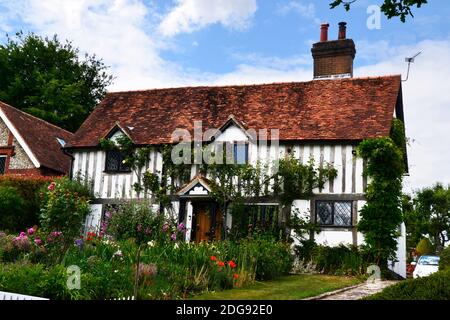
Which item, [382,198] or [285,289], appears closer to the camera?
[285,289]

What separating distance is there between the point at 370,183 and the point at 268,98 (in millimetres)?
5940

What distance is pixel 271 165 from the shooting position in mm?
18984

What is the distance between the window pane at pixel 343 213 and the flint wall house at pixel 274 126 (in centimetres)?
3

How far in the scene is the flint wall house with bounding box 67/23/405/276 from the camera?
18281mm

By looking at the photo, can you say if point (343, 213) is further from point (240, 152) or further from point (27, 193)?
point (27, 193)

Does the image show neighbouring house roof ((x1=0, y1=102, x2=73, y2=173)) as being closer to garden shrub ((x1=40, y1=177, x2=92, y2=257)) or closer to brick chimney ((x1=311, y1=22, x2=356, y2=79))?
brick chimney ((x1=311, y1=22, x2=356, y2=79))

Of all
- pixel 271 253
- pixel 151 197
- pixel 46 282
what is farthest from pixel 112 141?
pixel 46 282

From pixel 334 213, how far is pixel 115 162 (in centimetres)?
827

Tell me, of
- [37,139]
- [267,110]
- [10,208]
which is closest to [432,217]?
[267,110]

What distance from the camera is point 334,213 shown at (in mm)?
18172

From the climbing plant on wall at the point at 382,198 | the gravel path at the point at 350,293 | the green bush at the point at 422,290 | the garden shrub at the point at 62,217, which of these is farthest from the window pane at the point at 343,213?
the green bush at the point at 422,290

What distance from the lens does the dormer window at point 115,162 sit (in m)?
20.8

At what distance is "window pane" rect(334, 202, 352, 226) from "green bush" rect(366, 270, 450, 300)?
35.1ft
